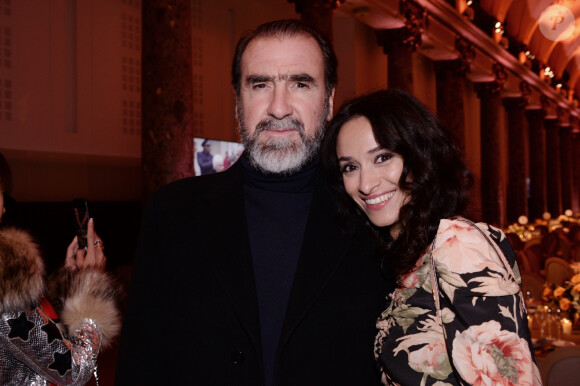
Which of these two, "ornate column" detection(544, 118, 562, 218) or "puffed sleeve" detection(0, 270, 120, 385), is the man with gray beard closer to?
"puffed sleeve" detection(0, 270, 120, 385)

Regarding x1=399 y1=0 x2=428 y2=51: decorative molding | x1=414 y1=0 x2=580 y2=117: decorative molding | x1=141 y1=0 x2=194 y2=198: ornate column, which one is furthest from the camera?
x1=414 y1=0 x2=580 y2=117: decorative molding

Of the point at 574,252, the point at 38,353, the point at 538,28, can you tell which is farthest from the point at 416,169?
the point at 538,28

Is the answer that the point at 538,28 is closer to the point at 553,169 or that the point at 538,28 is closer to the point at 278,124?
the point at 553,169

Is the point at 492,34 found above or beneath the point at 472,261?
above

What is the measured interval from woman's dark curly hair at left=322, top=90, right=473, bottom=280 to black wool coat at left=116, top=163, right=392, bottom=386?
14 centimetres

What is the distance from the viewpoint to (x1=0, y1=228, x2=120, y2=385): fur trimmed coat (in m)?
2.35

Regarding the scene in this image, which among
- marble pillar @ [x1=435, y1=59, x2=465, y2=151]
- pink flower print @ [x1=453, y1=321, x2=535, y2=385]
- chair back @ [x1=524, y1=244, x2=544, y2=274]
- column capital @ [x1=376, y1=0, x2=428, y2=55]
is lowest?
chair back @ [x1=524, y1=244, x2=544, y2=274]

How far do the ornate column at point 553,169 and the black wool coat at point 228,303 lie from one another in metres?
25.3

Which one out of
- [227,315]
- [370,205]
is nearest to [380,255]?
[370,205]

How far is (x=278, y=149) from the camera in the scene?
182 centimetres

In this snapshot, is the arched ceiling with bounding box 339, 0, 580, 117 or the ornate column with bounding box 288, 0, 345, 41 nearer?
the ornate column with bounding box 288, 0, 345, 41

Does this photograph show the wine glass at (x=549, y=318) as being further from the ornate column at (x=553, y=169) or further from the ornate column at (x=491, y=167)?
the ornate column at (x=553, y=169)

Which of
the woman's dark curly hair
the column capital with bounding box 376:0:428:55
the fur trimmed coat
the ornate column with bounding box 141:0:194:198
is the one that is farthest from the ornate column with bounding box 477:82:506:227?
the woman's dark curly hair

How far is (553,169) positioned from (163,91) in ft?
80.5
